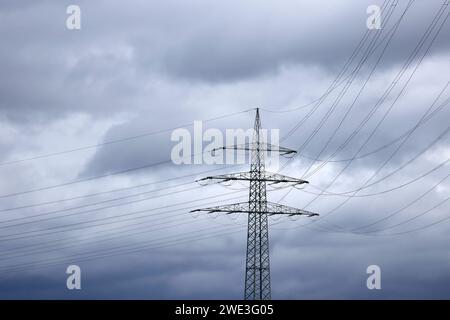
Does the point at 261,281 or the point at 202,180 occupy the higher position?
the point at 202,180

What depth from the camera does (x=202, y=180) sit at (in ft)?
259
